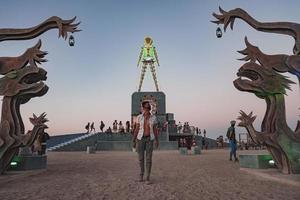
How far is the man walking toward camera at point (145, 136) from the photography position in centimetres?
701

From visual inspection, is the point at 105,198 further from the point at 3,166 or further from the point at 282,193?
the point at 3,166

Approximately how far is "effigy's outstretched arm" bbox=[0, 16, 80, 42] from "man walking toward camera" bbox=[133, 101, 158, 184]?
12.5 feet

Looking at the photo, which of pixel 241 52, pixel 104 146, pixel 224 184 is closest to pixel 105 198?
pixel 224 184

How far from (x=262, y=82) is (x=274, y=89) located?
364mm

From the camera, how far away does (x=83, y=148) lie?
30.9 metres

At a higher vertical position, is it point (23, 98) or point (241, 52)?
point (241, 52)

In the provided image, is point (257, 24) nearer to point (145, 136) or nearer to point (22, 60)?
point (145, 136)

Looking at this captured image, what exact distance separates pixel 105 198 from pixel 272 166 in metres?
6.05

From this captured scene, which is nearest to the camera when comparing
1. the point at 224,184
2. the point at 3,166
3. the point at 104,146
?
the point at 224,184

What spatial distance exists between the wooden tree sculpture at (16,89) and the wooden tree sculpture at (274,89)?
574 centimetres

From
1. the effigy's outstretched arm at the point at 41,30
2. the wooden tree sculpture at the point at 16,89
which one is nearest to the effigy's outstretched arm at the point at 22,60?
the wooden tree sculpture at the point at 16,89

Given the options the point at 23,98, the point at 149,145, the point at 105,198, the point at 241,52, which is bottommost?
the point at 105,198

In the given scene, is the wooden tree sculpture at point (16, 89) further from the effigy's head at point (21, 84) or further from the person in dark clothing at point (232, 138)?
the person in dark clothing at point (232, 138)

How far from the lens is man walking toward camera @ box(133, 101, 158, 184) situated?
23.0ft
